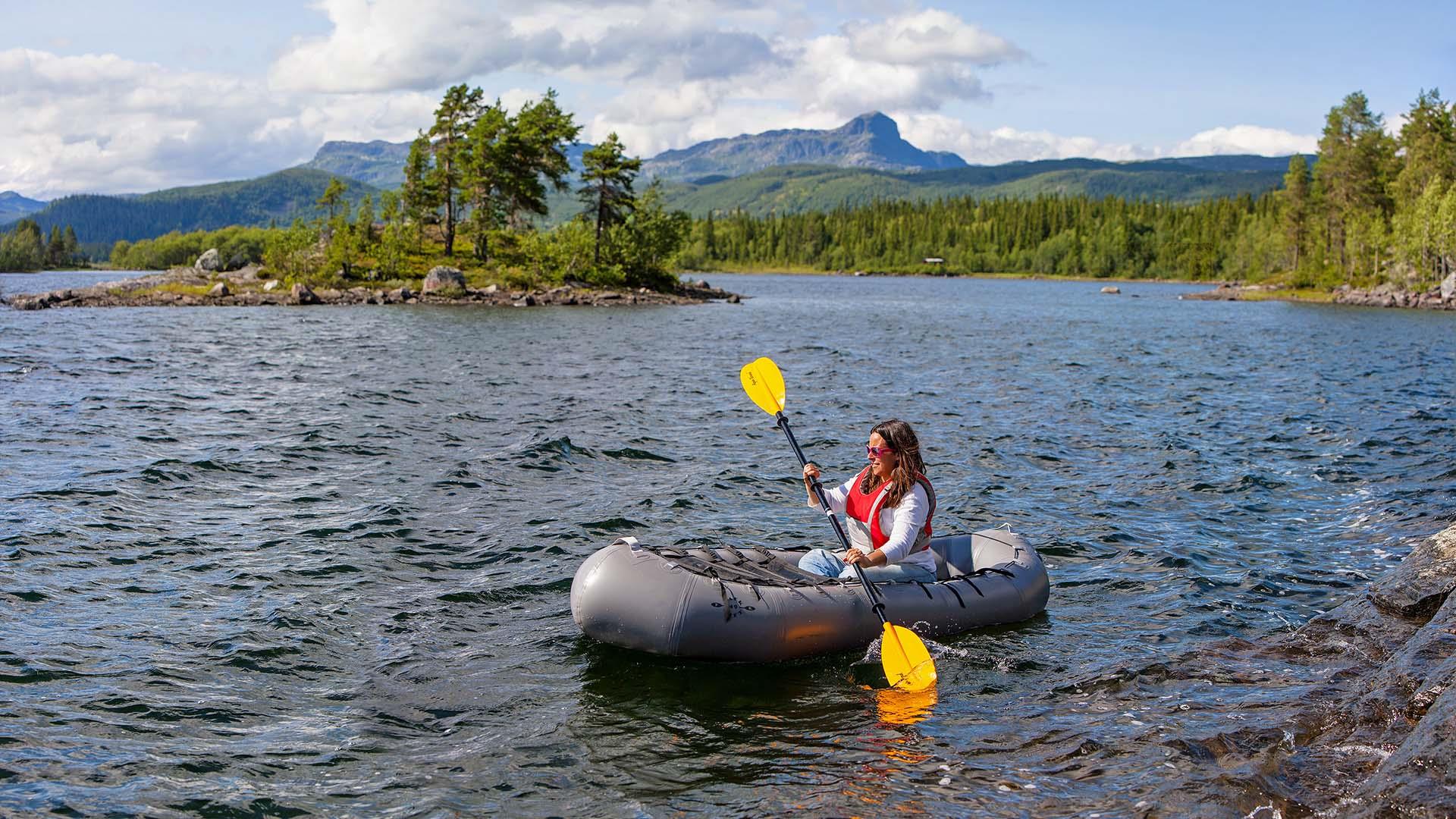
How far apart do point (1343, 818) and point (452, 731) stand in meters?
5.67

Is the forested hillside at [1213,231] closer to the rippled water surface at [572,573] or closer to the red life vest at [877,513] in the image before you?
the rippled water surface at [572,573]

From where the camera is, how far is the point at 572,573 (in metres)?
11.1

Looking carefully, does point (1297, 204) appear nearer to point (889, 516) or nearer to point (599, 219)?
point (599, 219)

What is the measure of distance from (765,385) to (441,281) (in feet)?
152

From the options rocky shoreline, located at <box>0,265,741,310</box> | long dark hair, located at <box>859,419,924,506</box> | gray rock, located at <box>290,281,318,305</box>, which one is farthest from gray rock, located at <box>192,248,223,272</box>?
long dark hair, located at <box>859,419,924,506</box>

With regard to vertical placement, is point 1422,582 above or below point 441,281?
below

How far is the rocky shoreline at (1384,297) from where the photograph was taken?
65.2 metres

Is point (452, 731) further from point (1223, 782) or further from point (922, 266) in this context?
point (922, 266)

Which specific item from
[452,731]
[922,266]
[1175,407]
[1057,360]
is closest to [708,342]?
[1057,360]

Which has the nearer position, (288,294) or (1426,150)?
(288,294)

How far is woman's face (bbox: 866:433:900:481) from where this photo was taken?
9.36m

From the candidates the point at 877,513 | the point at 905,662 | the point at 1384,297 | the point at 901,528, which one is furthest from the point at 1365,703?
the point at 1384,297

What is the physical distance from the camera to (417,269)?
59.1 m

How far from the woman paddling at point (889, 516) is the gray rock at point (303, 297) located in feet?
159
